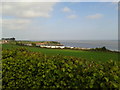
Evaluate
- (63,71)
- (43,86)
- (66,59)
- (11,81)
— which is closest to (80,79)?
(63,71)

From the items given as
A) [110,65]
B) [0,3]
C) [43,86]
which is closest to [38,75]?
[43,86]

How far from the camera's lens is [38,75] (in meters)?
3.94

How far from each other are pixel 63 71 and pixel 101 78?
2.85 ft

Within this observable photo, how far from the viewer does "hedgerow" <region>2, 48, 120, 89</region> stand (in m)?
3.22

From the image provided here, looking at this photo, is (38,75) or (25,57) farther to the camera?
(25,57)

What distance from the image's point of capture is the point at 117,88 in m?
3.14

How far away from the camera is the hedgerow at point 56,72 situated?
3221 mm

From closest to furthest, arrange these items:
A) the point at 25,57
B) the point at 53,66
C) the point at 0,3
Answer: the point at 53,66
the point at 25,57
the point at 0,3

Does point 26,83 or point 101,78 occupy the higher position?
point 101,78

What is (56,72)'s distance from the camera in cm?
359

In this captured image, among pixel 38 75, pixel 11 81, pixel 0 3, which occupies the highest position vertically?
pixel 0 3

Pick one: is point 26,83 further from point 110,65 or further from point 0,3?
point 0,3

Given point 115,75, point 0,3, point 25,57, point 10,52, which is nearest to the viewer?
point 115,75

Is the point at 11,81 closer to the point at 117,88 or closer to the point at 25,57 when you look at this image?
the point at 25,57
